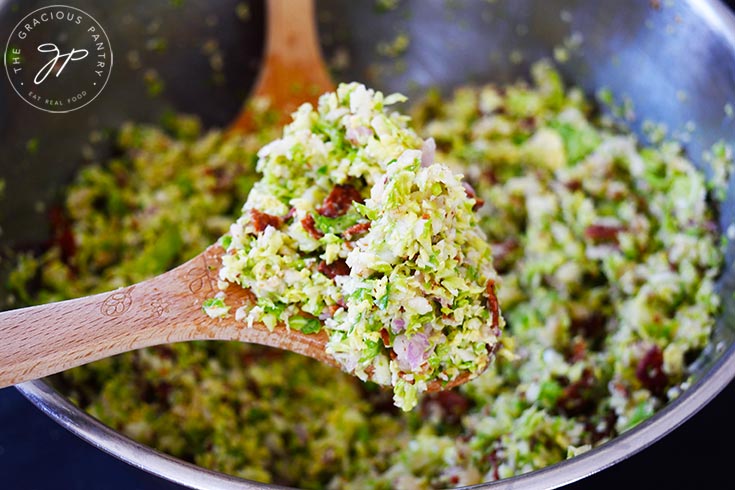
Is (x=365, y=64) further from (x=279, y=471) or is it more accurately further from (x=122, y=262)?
(x=279, y=471)

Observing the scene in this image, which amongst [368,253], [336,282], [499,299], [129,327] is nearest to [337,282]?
[336,282]

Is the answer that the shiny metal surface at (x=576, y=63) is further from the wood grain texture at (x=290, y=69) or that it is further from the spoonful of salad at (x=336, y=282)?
the spoonful of salad at (x=336, y=282)

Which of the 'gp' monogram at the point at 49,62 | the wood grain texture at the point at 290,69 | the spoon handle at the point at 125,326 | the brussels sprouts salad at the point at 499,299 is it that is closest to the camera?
the spoon handle at the point at 125,326

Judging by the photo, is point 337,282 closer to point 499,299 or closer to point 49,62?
point 499,299

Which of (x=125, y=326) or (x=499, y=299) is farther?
(x=499, y=299)

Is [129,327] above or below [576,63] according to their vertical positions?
below

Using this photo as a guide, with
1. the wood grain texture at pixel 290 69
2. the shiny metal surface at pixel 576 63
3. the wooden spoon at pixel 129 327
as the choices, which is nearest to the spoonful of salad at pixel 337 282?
the wooden spoon at pixel 129 327

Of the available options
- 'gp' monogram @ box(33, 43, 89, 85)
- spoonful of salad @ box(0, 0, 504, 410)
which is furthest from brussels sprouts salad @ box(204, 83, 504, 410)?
'gp' monogram @ box(33, 43, 89, 85)
